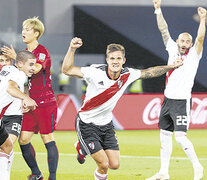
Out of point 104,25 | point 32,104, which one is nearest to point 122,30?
point 104,25

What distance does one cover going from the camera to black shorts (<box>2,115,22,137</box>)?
21.1ft

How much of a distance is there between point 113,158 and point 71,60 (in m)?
1.40

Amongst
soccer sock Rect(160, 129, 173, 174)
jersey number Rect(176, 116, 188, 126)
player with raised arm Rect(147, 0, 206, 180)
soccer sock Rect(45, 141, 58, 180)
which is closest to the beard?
player with raised arm Rect(147, 0, 206, 180)

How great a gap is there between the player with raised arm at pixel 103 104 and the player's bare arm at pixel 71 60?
19 centimetres

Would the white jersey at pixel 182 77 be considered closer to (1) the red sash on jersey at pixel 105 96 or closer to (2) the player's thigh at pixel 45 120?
(1) the red sash on jersey at pixel 105 96

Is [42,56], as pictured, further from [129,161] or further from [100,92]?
[129,161]

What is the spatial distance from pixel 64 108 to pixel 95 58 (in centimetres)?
1403

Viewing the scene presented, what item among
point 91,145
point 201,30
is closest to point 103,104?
point 91,145

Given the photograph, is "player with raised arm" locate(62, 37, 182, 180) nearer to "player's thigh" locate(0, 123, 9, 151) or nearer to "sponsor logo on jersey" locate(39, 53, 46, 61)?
"sponsor logo on jersey" locate(39, 53, 46, 61)

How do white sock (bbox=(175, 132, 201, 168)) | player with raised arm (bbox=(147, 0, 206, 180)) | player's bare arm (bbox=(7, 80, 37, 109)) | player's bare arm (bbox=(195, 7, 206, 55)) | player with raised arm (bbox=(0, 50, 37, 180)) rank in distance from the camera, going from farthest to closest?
player with raised arm (bbox=(147, 0, 206, 180)), white sock (bbox=(175, 132, 201, 168)), player's bare arm (bbox=(195, 7, 206, 55)), player with raised arm (bbox=(0, 50, 37, 180)), player's bare arm (bbox=(7, 80, 37, 109))

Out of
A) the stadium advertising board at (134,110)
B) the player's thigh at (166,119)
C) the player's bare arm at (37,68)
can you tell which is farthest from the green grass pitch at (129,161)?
the player's bare arm at (37,68)

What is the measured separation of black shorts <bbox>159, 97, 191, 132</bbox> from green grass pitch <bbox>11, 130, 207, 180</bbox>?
80cm

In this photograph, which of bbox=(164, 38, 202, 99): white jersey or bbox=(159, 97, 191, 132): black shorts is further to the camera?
bbox=(164, 38, 202, 99): white jersey

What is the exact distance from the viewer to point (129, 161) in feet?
29.8
